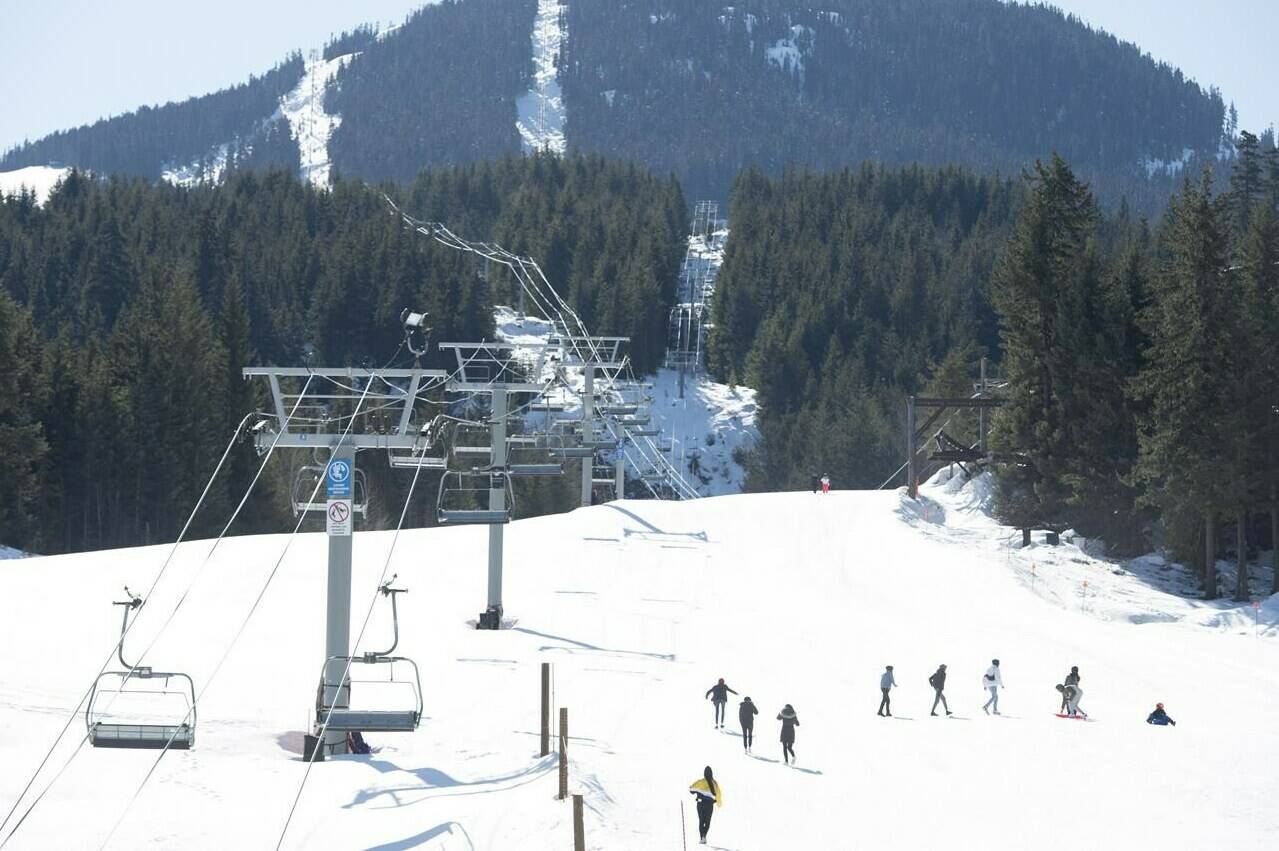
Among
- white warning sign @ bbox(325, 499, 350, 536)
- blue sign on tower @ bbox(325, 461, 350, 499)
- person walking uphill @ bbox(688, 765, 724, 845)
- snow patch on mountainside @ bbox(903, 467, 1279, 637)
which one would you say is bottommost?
snow patch on mountainside @ bbox(903, 467, 1279, 637)

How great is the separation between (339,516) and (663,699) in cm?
876

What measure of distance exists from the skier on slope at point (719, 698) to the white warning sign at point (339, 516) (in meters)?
7.91

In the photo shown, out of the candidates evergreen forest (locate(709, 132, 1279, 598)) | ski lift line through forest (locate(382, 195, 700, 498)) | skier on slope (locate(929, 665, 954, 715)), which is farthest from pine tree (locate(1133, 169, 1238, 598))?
skier on slope (locate(929, 665, 954, 715))

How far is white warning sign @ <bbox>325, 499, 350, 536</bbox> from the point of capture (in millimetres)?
23438

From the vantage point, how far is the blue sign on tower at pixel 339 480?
2312 centimetres

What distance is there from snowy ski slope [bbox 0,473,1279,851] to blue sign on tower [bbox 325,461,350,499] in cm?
410

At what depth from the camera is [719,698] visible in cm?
2748

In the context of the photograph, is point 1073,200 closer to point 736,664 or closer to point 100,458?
point 736,664

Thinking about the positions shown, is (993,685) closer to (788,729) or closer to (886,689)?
(886,689)

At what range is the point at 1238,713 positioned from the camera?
2991 centimetres

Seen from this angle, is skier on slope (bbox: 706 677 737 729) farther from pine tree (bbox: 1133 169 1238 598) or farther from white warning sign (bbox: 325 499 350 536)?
pine tree (bbox: 1133 169 1238 598)

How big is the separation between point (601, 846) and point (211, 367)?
5698cm

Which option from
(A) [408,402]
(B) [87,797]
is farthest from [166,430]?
(B) [87,797]

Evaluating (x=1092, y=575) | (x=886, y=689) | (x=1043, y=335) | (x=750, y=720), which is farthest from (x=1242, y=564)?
(x=750, y=720)
